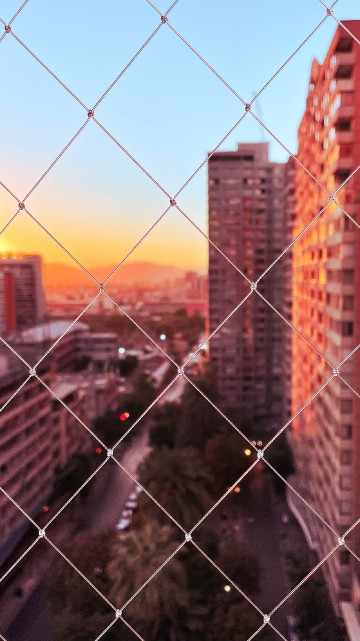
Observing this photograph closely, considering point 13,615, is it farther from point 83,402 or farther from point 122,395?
point 122,395

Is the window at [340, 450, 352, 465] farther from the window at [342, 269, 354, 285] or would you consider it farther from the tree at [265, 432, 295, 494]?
the tree at [265, 432, 295, 494]

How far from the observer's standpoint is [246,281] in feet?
18.7

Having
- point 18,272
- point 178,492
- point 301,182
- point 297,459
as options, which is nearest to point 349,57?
point 301,182

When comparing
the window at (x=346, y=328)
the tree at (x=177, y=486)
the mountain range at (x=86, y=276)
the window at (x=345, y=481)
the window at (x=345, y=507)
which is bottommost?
the tree at (x=177, y=486)

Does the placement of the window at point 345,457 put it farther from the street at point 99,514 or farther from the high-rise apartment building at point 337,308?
the street at point 99,514

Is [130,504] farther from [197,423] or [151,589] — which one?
[151,589]

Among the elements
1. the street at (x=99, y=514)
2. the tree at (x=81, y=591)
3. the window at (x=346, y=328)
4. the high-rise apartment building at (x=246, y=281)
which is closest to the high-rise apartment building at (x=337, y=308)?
the window at (x=346, y=328)

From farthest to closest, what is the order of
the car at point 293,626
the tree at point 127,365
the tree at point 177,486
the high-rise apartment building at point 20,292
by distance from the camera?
1. the tree at point 127,365
2. the high-rise apartment building at point 20,292
3. the tree at point 177,486
4. the car at point 293,626

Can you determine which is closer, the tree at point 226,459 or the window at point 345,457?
the window at point 345,457

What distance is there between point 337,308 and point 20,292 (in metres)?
3.54

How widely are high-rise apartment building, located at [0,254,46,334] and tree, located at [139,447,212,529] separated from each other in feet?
5.91

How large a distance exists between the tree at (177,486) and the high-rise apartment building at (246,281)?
8.42ft

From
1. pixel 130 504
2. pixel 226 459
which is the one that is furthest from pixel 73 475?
pixel 226 459

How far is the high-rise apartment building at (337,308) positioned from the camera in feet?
6.89
